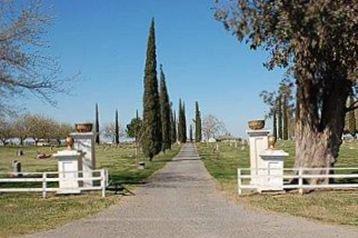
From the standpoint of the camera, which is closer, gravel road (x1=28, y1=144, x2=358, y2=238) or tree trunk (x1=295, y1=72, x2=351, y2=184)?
gravel road (x1=28, y1=144, x2=358, y2=238)

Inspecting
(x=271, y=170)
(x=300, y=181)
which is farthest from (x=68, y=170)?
(x=300, y=181)

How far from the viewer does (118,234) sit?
11.7m

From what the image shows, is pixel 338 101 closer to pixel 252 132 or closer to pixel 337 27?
pixel 252 132

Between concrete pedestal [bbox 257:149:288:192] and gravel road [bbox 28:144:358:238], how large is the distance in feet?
5.02

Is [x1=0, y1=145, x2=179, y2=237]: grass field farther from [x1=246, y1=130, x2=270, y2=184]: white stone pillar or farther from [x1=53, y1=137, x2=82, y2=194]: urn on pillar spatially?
[x1=246, y1=130, x2=270, y2=184]: white stone pillar

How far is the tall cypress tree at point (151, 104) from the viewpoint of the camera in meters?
47.3

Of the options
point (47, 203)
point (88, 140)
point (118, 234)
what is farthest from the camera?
point (88, 140)

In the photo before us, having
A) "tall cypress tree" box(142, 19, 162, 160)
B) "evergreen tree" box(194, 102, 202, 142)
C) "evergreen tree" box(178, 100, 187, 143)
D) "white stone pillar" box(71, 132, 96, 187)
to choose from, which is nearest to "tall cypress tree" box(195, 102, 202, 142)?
"evergreen tree" box(194, 102, 202, 142)

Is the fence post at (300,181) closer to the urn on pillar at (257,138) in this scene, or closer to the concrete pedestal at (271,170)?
the concrete pedestal at (271,170)

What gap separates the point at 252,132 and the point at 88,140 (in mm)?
6038

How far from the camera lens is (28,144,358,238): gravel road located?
11.6m

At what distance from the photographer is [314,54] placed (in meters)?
18.6

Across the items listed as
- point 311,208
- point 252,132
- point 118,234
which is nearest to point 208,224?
point 118,234

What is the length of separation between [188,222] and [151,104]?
35.9 m
